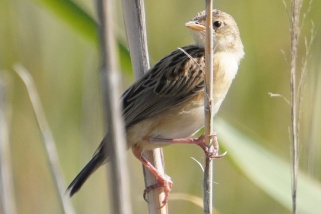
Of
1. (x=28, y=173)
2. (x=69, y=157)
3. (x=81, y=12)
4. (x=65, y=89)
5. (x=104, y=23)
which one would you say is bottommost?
(x=28, y=173)

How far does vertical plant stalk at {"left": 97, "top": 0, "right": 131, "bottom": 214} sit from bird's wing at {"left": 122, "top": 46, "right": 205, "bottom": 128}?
1699mm

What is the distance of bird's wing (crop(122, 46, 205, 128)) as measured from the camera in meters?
3.63

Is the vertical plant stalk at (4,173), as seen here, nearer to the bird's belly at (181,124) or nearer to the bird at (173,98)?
the bird at (173,98)

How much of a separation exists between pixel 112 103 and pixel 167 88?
1901mm

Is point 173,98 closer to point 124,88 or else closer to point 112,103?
point 124,88

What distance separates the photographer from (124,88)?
4.64 metres

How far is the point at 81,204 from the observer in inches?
164

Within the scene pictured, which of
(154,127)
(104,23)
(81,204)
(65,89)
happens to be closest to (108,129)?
(104,23)

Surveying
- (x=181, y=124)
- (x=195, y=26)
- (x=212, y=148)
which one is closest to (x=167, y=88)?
(x=181, y=124)

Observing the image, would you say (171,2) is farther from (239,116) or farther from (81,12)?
(81,12)

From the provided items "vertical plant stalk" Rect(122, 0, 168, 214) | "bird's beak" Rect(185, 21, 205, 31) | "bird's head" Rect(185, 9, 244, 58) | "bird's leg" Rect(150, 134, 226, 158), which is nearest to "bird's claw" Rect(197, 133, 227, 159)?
"bird's leg" Rect(150, 134, 226, 158)

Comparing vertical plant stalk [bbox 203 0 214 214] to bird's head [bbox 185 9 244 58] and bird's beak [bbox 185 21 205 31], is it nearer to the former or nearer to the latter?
bird's beak [bbox 185 21 205 31]

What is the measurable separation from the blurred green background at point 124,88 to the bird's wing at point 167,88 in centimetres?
53

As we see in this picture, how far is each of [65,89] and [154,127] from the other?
903 millimetres
